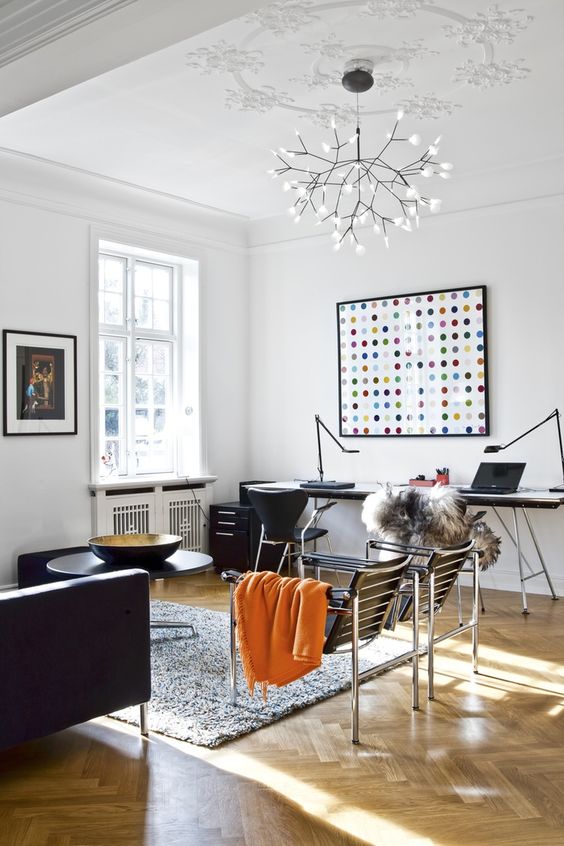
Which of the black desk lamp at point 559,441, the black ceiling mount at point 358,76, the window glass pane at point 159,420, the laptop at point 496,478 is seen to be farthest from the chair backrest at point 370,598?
the window glass pane at point 159,420

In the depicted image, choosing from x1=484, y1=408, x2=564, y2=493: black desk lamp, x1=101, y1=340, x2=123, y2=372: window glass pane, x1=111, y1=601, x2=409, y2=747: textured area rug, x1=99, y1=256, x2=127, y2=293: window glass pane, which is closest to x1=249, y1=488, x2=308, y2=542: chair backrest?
x1=111, y1=601, x2=409, y2=747: textured area rug

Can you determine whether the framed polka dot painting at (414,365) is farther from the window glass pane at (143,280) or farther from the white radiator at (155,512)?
the window glass pane at (143,280)

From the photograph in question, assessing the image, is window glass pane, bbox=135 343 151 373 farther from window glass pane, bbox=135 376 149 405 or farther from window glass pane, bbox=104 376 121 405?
window glass pane, bbox=104 376 121 405

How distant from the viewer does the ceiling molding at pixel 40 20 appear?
271 cm

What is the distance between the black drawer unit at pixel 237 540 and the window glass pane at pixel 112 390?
123cm

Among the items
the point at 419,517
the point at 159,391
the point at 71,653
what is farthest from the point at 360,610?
the point at 159,391

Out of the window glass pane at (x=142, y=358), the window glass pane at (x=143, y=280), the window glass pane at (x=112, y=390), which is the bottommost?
the window glass pane at (x=112, y=390)

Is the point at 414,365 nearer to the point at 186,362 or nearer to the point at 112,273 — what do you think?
the point at 186,362

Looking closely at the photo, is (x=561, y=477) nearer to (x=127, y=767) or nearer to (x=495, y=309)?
(x=495, y=309)

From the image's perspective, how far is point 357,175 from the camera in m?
6.35

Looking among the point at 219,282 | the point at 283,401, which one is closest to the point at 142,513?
the point at 283,401

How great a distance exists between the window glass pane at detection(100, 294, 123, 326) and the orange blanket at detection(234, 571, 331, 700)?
395 centimetres

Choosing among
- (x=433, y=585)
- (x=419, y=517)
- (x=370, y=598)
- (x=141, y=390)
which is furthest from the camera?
(x=141, y=390)

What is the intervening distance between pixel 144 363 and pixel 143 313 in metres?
0.43
